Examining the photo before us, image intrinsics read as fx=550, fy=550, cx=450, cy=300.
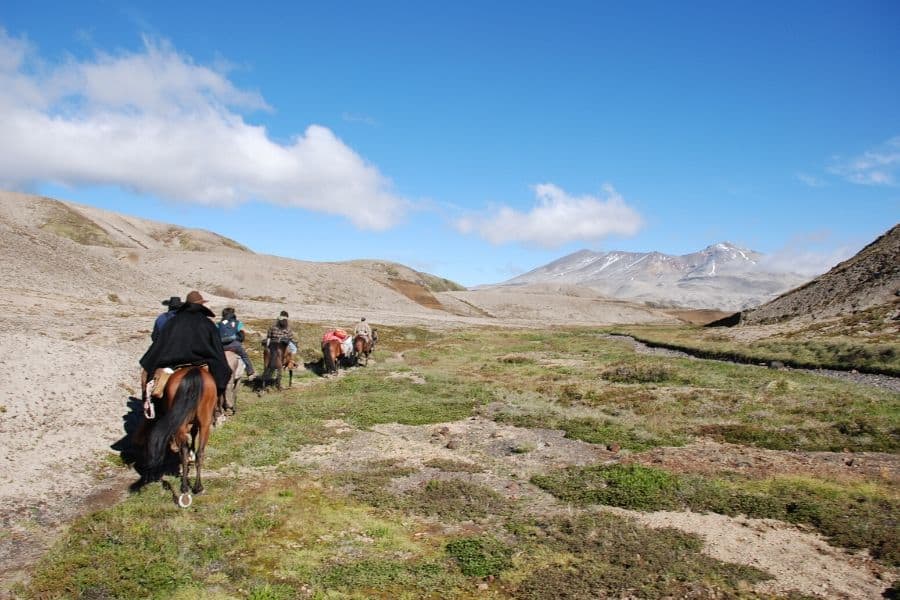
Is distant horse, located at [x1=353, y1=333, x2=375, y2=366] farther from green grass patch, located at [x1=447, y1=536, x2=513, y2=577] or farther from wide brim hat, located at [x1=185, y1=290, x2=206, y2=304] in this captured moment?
green grass patch, located at [x1=447, y1=536, x2=513, y2=577]

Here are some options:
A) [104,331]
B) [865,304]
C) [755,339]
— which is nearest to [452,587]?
[104,331]

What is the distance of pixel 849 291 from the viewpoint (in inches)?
2370

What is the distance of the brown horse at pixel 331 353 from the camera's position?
2742 centimetres

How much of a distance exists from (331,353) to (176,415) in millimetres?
16821

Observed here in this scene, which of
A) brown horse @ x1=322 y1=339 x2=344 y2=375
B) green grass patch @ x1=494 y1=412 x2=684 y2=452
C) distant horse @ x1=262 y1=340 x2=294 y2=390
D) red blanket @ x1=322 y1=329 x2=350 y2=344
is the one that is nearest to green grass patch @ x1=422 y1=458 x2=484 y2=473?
green grass patch @ x1=494 y1=412 x2=684 y2=452

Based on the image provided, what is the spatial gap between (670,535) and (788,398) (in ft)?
52.0

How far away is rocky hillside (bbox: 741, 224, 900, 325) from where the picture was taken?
182ft

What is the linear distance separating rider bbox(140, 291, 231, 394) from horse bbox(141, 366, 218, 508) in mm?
302

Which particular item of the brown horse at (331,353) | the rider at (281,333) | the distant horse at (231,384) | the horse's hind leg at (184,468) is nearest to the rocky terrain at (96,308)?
the horse's hind leg at (184,468)

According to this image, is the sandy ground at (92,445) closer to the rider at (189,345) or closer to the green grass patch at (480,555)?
the green grass patch at (480,555)

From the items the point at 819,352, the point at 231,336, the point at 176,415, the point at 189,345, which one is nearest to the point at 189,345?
the point at 189,345

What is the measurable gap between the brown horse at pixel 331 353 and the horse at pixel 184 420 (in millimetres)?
15582

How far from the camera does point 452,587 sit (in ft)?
25.9

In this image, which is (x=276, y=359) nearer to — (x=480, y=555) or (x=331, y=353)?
(x=331, y=353)
